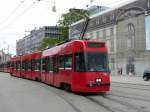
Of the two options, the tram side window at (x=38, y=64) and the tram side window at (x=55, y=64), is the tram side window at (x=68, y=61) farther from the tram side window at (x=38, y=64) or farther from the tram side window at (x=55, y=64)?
the tram side window at (x=38, y=64)

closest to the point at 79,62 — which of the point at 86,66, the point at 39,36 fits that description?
the point at 86,66

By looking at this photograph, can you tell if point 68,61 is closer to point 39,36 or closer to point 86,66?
point 86,66

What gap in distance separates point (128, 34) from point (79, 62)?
156 ft

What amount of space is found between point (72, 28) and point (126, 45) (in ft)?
88.1

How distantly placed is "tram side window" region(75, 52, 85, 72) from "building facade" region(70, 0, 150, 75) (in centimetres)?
4001

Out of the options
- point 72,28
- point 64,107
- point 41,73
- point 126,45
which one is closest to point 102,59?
point 64,107

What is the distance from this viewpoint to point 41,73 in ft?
105

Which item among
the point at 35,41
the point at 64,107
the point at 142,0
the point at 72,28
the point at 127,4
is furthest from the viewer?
the point at 35,41

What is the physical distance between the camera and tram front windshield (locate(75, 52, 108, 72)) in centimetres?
1914

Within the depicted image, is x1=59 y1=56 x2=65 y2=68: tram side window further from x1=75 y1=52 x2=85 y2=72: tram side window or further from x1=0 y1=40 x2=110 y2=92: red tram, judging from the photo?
x1=75 y1=52 x2=85 y2=72: tram side window

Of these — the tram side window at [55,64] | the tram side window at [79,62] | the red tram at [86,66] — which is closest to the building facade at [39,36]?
the tram side window at [55,64]

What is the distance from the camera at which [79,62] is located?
1948 cm

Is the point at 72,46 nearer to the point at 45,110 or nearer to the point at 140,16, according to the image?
the point at 45,110

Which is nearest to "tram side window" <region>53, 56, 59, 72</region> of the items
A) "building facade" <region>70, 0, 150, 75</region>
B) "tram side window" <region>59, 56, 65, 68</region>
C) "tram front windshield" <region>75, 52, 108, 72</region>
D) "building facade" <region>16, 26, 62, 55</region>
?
"tram side window" <region>59, 56, 65, 68</region>
